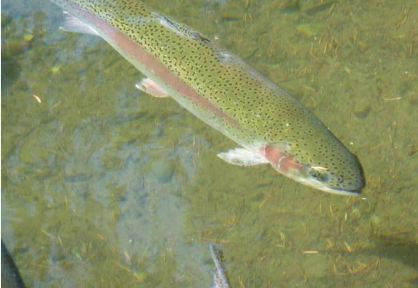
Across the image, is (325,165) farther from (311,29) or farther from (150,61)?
(311,29)

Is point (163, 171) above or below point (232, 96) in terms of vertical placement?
below

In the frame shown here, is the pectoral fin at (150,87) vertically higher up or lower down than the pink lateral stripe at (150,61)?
lower down

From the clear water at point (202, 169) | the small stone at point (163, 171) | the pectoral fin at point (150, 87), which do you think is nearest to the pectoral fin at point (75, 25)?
the pectoral fin at point (150, 87)

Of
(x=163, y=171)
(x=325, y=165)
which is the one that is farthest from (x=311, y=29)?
(x=325, y=165)

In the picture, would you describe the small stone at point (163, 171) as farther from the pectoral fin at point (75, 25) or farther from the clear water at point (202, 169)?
the pectoral fin at point (75, 25)

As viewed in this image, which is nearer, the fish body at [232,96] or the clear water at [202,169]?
the fish body at [232,96]

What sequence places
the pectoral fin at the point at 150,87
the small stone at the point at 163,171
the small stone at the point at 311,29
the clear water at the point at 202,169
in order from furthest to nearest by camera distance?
Result: the small stone at the point at 311,29 → the small stone at the point at 163,171 → the clear water at the point at 202,169 → the pectoral fin at the point at 150,87

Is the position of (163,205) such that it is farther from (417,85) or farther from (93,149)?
(417,85)
